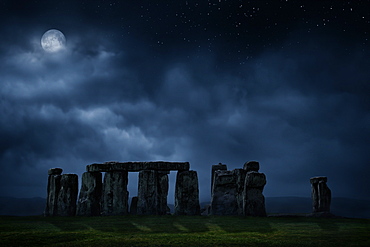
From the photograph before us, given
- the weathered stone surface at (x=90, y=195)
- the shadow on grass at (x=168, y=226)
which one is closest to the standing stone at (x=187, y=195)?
the weathered stone surface at (x=90, y=195)

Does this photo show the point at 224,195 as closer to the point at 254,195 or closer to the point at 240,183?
the point at 240,183

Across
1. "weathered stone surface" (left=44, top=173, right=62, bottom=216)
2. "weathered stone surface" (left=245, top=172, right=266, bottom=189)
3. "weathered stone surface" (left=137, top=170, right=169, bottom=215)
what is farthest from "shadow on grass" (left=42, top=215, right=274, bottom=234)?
"weathered stone surface" (left=44, top=173, right=62, bottom=216)

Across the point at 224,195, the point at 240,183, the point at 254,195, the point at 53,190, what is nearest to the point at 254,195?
the point at 254,195

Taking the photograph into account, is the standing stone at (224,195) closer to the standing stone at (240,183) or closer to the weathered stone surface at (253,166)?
the standing stone at (240,183)

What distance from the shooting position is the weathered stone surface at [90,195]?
14.4m

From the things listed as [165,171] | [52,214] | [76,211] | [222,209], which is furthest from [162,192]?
[52,214]

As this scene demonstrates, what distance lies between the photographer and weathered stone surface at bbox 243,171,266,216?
12805 mm

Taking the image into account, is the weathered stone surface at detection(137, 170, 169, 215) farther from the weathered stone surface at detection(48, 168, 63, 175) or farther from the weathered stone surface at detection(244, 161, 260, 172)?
the weathered stone surface at detection(48, 168, 63, 175)

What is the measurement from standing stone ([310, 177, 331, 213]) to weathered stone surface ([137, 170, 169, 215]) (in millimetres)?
7442

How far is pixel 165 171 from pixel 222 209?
9.35ft

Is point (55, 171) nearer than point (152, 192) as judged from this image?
No

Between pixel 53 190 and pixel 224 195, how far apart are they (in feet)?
24.5

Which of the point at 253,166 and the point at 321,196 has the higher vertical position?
the point at 253,166

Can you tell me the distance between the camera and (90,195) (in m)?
14.6
